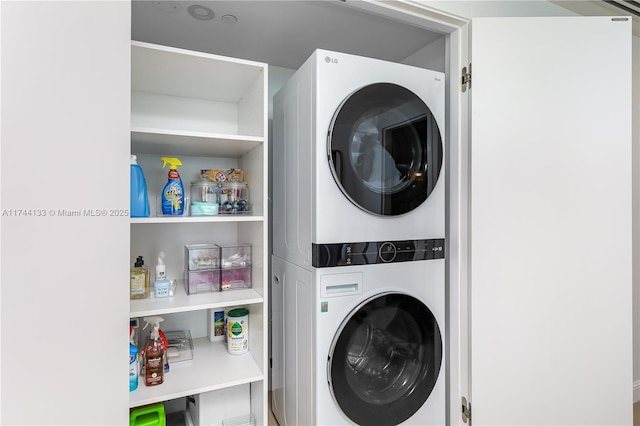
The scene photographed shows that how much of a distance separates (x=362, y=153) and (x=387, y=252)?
Answer: 1.50ft

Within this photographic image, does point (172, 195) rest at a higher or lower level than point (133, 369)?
higher

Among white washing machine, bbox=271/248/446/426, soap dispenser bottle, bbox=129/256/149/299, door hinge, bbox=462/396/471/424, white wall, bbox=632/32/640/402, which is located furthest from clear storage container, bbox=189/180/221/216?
white wall, bbox=632/32/640/402

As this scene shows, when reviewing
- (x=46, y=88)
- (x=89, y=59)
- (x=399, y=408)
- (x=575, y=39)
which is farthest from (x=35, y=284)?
(x=575, y=39)

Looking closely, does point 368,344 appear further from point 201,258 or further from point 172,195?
point 172,195

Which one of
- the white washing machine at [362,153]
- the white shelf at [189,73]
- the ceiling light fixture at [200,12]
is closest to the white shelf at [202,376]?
the white washing machine at [362,153]

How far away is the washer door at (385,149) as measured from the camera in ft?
4.51

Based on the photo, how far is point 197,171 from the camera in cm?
193

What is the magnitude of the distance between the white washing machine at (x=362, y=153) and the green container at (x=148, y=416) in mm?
862

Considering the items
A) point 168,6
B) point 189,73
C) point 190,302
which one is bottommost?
point 190,302

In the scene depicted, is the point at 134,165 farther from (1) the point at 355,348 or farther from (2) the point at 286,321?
(1) the point at 355,348

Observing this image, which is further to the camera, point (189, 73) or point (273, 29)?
point (273, 29)

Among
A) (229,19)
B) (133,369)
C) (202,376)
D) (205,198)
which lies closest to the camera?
(133,369)

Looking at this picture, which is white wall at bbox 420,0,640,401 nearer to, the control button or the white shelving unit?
the white shelving unit

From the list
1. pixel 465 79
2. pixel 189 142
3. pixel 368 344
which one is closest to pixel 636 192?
pixel 465 79
